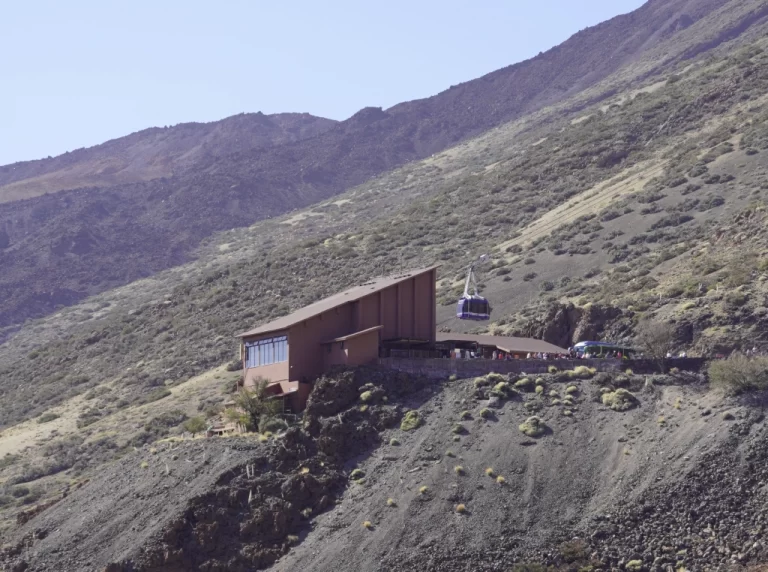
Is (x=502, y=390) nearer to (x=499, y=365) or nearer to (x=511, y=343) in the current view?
(x=499, y=365)

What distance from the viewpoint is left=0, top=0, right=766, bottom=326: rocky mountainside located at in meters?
138

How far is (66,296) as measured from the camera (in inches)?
5049

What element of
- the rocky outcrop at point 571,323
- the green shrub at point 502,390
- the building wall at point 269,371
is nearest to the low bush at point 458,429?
the green shrub at point 502,390

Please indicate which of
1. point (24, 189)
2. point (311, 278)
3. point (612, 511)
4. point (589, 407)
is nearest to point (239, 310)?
point (311, 278)

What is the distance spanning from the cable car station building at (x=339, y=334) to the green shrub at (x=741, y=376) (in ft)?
41.6

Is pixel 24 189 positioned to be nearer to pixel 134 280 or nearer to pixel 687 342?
pixel 134 280

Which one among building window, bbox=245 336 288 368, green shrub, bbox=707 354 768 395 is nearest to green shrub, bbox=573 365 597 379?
green shrub, bbox=707 354 768 395

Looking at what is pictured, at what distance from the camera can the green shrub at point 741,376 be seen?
37188mm

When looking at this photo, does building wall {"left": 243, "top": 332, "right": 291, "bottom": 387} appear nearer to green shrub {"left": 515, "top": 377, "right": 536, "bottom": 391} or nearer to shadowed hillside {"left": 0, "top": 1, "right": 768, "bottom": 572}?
shadowed hillside {"left": 0, "top": 1, "right": 768, "bottom": 572}

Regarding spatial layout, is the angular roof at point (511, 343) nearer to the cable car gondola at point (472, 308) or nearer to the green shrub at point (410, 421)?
the cable car gondola at point (472, 308)

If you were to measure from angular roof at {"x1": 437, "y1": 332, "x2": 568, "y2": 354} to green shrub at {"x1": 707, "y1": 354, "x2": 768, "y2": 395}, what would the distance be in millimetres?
10933

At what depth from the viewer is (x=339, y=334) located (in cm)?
4594

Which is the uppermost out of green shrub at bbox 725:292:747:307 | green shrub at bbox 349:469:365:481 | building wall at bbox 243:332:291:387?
green shrub at bbox 725:292:747:307

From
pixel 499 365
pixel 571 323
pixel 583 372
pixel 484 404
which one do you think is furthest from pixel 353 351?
pixel 571 323
